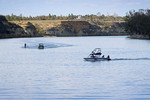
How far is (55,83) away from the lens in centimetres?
3500

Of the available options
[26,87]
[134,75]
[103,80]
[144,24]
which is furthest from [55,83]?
[144,24]

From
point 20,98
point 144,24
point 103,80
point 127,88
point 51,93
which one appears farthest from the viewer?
point 144,24

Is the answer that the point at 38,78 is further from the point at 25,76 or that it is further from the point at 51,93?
the point at 51,93

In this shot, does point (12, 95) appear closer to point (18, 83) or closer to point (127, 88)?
point (18, 83)

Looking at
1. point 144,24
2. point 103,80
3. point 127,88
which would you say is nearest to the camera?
point 127,88

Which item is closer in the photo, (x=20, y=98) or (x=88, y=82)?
(x=20, y=98)

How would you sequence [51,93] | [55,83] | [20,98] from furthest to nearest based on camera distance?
[55,83] → [51,93] → [20,98]

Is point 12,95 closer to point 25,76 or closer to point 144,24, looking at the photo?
point 25,76

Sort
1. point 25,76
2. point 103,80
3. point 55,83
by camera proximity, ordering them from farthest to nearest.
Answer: point 25,76, point 103,80, point 55,83

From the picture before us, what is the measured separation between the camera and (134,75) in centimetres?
4188

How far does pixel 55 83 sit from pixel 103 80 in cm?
578

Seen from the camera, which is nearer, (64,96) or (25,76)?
(64,96)

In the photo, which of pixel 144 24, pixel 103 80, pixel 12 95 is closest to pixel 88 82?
pixel 103 80

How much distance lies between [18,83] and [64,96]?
29.4 ft
